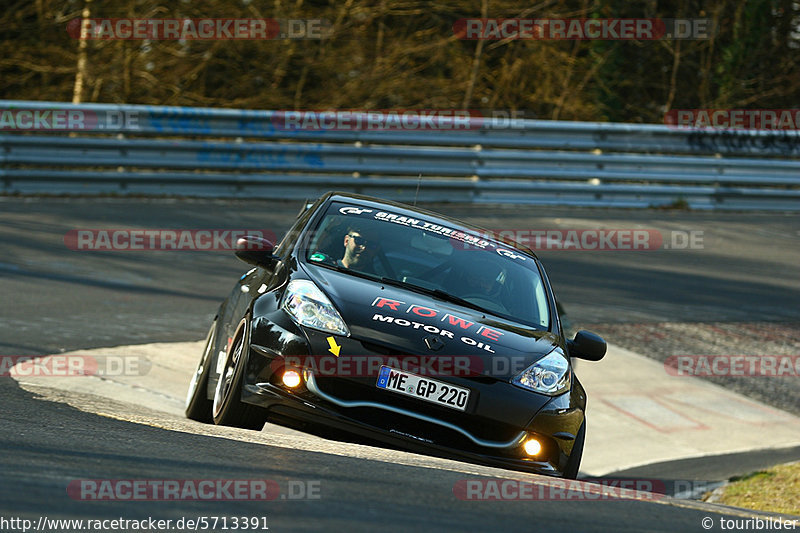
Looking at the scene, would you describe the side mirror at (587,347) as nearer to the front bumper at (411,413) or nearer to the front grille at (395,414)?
the front bumper at (411,413)

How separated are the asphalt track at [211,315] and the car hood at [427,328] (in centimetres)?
54

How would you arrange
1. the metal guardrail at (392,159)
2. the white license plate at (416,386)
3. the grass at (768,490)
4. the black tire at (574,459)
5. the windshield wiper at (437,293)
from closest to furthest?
the white license plate at (416,386)
the black tire at (574,459)
the windshield wiper at (437,293)
the grass at (768,490)
the metal guardrail at (392,159)

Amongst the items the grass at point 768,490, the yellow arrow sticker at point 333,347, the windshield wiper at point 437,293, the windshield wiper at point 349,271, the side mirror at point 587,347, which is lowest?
the grass at point 768,490

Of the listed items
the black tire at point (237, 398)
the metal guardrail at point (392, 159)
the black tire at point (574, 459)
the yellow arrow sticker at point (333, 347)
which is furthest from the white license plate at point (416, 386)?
the metal guardrail at point (392, 159)

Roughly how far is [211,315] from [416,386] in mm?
5107

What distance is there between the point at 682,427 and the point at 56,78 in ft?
49.8

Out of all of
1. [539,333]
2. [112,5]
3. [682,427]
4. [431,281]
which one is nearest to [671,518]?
[539,333]

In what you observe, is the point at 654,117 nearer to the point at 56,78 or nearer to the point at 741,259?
the point at 741,259

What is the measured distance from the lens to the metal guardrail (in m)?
15.1

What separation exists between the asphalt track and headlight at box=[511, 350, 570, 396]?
552 millimetres

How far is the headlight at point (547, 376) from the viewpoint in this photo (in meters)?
5.62

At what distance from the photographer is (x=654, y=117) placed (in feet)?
75.8

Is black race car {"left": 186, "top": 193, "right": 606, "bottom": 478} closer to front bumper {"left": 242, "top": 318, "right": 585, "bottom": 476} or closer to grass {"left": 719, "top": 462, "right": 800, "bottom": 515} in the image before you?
front bumper {"left": 242, "top": 318, "right": 585, "bottom": 476}

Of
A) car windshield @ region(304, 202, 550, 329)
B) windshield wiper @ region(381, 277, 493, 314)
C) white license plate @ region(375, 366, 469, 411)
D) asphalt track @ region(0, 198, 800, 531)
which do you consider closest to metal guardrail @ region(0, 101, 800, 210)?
asphalt track @ region(0, 198, 800, 531)
